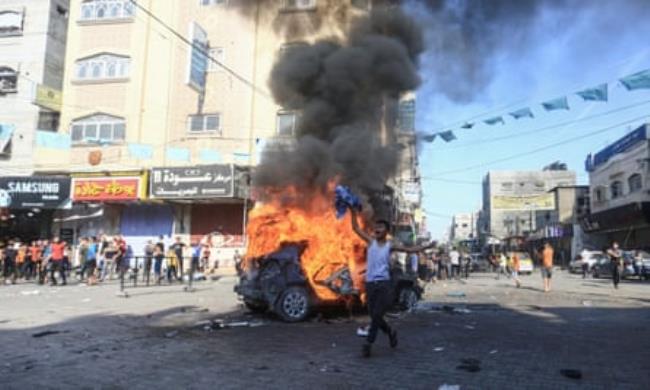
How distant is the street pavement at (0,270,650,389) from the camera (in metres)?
5.75

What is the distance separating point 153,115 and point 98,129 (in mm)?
2807

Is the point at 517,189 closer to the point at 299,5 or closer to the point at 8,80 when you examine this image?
the point at 8,80

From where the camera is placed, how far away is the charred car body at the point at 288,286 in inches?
390

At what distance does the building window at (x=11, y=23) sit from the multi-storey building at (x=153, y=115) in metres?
2.59

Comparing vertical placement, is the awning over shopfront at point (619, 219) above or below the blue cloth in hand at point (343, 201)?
above

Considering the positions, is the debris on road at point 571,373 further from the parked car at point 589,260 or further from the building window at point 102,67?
the parked car at point 589,260

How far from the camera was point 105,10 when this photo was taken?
27312 millimetres

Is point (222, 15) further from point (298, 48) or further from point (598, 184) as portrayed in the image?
point (598, 184)

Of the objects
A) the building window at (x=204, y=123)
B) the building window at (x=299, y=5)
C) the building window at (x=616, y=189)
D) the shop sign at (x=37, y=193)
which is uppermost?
the building window at (x=204, y=123)

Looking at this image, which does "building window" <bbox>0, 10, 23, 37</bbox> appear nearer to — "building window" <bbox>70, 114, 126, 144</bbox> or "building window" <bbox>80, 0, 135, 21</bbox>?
"building window" <bbox>80, 0, 135, 21</bbox>

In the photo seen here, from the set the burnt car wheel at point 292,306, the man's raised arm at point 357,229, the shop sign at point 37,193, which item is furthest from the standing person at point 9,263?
the man's raised arm at point 357,229

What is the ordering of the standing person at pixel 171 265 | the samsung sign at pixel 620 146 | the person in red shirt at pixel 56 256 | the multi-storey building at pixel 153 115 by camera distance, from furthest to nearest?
1. the samsung sign at pixel 620 146
2. the multi-storey building at pixel 153 115
3. the standing person at pixel 171 265
4. the person in red shirt at pixel 56 256

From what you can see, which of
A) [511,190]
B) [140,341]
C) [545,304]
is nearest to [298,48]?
[140,341]

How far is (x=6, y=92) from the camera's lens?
2741 cm
